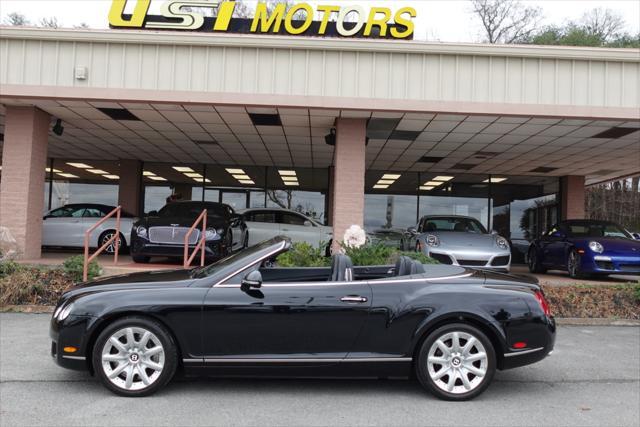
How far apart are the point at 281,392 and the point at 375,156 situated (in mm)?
12026

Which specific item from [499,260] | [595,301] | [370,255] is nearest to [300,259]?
[370,255]

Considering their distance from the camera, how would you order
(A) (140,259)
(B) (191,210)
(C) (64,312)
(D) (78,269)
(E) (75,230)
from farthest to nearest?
1. (E) (75,230)
2. (B) (191,210)
3. (A) (140,259)
4. (D) (78,269)
5. (C) (64,312)

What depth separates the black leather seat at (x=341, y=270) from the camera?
4.45 meters

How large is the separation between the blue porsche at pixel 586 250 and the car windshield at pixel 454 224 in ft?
5.47

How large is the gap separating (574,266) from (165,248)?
860 centimetres

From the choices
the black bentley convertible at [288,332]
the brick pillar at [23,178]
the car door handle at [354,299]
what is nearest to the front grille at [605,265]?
the black bentley convertible at [288,332]

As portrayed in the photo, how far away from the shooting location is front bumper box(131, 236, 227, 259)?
33.2ft

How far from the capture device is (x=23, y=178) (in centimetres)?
1058

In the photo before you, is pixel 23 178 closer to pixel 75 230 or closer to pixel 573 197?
pixel 75 230

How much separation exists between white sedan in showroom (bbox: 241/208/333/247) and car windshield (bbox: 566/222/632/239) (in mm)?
5910

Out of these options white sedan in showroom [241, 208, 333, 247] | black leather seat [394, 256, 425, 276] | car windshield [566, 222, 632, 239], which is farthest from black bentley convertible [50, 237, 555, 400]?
white sedan in showroom [241, 208, 333, 247]

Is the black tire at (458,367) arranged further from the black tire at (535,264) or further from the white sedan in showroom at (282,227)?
the black tire at (535,264)

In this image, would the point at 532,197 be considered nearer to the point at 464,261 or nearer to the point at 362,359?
the point at 464,261

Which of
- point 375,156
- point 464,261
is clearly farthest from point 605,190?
point 464,261
